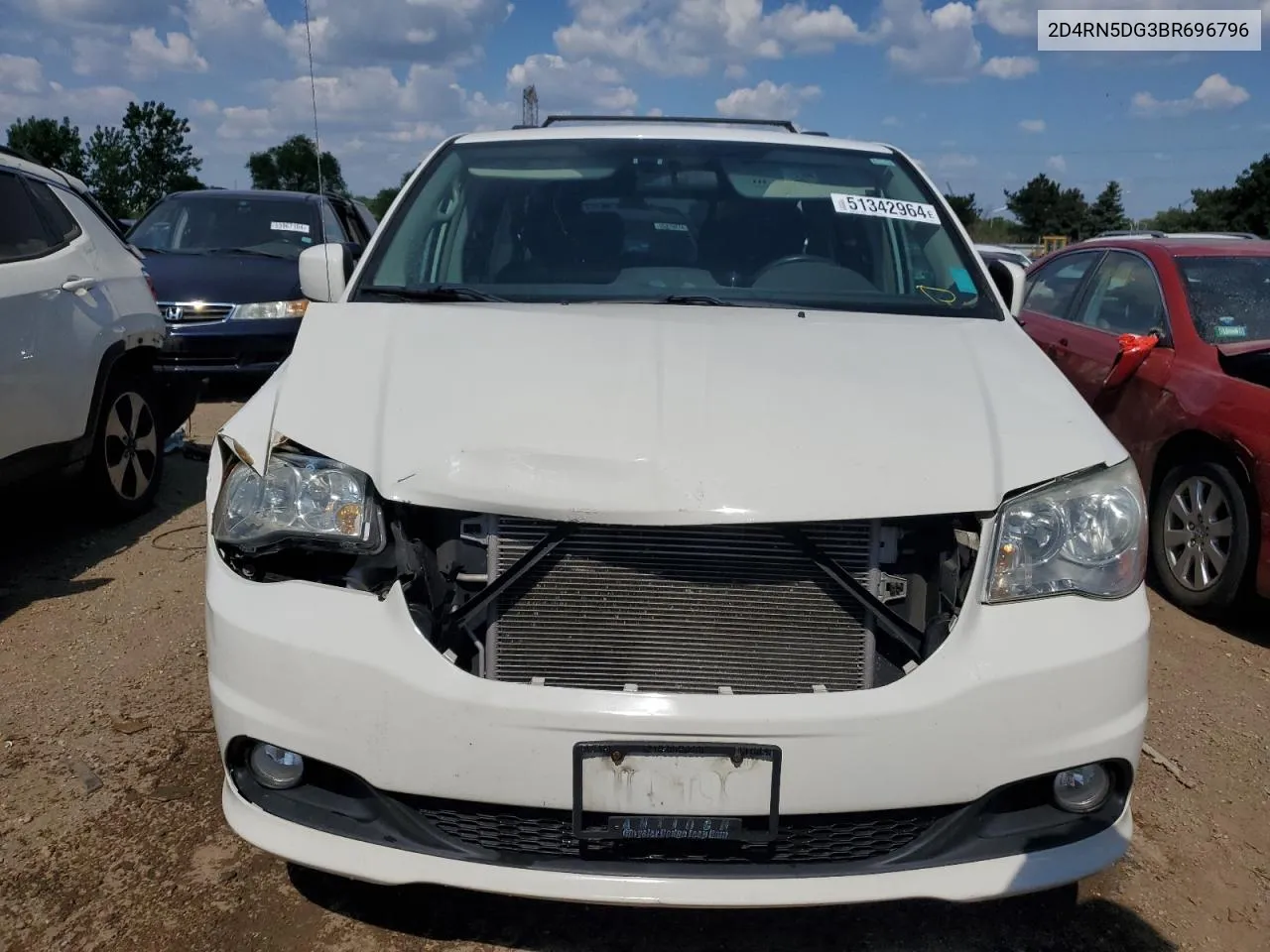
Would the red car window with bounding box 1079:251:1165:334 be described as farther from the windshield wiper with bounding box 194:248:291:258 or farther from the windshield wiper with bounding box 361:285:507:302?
the windshield wiper with bounding box 194:248:291:258

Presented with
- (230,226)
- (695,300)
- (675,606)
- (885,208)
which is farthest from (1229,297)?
(230,226)

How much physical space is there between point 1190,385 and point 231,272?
23.2 ft

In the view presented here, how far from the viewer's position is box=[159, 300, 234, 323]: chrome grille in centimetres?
842

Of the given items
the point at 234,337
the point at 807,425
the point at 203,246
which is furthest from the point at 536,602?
the point at 203,246

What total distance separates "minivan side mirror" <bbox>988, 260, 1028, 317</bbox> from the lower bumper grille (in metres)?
1.77

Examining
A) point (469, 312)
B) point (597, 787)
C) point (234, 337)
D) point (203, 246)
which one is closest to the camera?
point (597, 787)

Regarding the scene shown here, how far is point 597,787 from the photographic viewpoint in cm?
198

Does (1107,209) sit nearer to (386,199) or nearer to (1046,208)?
(1046,208)

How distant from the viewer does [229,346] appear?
27.5 ft

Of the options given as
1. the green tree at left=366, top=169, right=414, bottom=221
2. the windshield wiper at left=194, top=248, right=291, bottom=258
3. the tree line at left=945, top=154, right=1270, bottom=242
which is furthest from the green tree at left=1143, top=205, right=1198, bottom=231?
the windshield wiper at left=194, top=248, right=291, bottom=258

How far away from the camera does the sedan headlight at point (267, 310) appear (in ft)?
27.6

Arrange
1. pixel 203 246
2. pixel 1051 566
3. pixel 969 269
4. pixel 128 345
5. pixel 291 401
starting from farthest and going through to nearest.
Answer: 1. pixel 203 246
2. pixel 128 345
3. pixel 969 269
4. pixel 291 401
5. pixel 1051 566

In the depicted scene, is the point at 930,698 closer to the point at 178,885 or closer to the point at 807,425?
the point at 807,425

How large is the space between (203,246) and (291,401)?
775 cm
